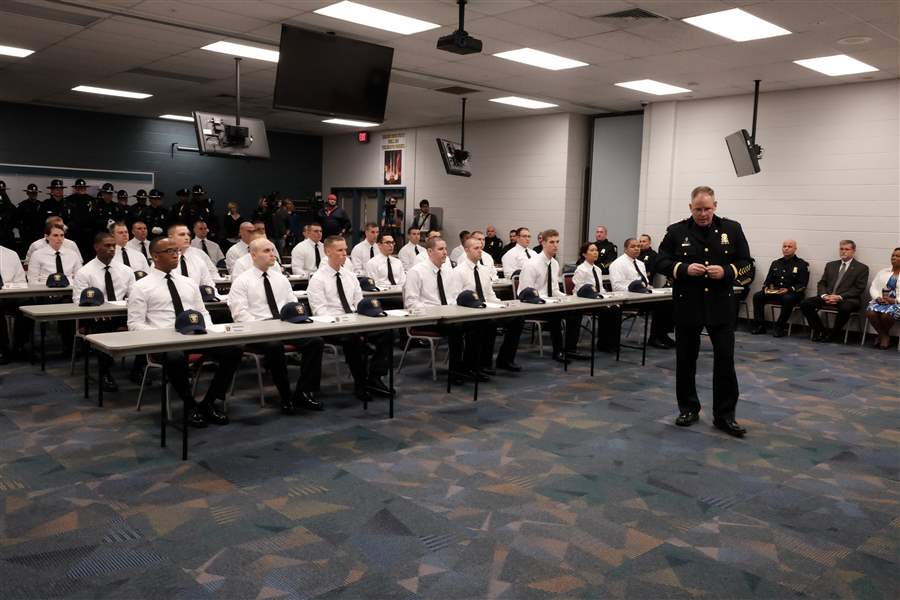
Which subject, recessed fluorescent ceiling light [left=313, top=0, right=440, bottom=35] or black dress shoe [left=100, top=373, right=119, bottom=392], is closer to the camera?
black dress shoe [left=100, top=373, right=119, bottom=392]

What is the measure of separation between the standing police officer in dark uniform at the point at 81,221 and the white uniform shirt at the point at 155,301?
25.3 feet

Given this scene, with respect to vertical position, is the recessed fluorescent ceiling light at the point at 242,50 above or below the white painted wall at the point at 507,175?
above

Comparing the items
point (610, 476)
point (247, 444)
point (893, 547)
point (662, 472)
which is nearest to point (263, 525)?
point (247, 444)

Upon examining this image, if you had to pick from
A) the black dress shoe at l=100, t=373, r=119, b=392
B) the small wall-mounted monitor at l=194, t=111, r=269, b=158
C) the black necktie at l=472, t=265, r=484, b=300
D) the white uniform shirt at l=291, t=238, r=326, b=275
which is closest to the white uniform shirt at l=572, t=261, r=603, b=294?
the black necktie at l=472, t=265, r=484, b=300

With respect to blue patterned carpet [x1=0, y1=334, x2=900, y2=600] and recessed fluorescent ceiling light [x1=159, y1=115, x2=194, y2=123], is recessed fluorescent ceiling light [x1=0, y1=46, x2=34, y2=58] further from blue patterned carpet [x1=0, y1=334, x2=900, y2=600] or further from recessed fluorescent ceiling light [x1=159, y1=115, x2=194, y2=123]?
recessed fluorescent ceiling light [x1=159, y1=115, x2=194, y2=123]

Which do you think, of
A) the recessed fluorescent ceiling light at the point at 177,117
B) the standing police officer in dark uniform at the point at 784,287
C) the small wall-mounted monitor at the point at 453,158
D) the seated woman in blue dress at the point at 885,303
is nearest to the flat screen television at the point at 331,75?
the small wall-mounted monitor at the point at 453,158

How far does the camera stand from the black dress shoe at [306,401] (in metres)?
5.61

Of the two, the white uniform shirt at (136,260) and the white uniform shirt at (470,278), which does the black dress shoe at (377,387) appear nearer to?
the white uniform shirt at (470,278)

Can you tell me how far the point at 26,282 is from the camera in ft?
25.3

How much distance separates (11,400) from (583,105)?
32.1ft

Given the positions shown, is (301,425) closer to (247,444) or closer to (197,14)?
(247,444)

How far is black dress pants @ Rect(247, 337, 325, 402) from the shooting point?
18.1ft

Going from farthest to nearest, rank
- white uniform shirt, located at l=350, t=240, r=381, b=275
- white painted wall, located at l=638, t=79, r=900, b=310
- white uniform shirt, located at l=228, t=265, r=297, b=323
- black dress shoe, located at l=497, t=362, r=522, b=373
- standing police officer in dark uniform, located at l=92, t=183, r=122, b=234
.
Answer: standing police officer in dark uniform, located at l=92, t=183, r=122, b=234, white uniform shirt, located at l=350, t=240, r=381, b=275, white painted wall, located at l=638, t=79, r=900, b=310, black dress shoe, located at l=497, t=362, r=522, b=373, white uniform shirt, located at l=228, t=265, r=297, b=323

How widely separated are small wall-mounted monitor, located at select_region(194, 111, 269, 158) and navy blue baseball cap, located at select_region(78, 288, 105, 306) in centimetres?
315
